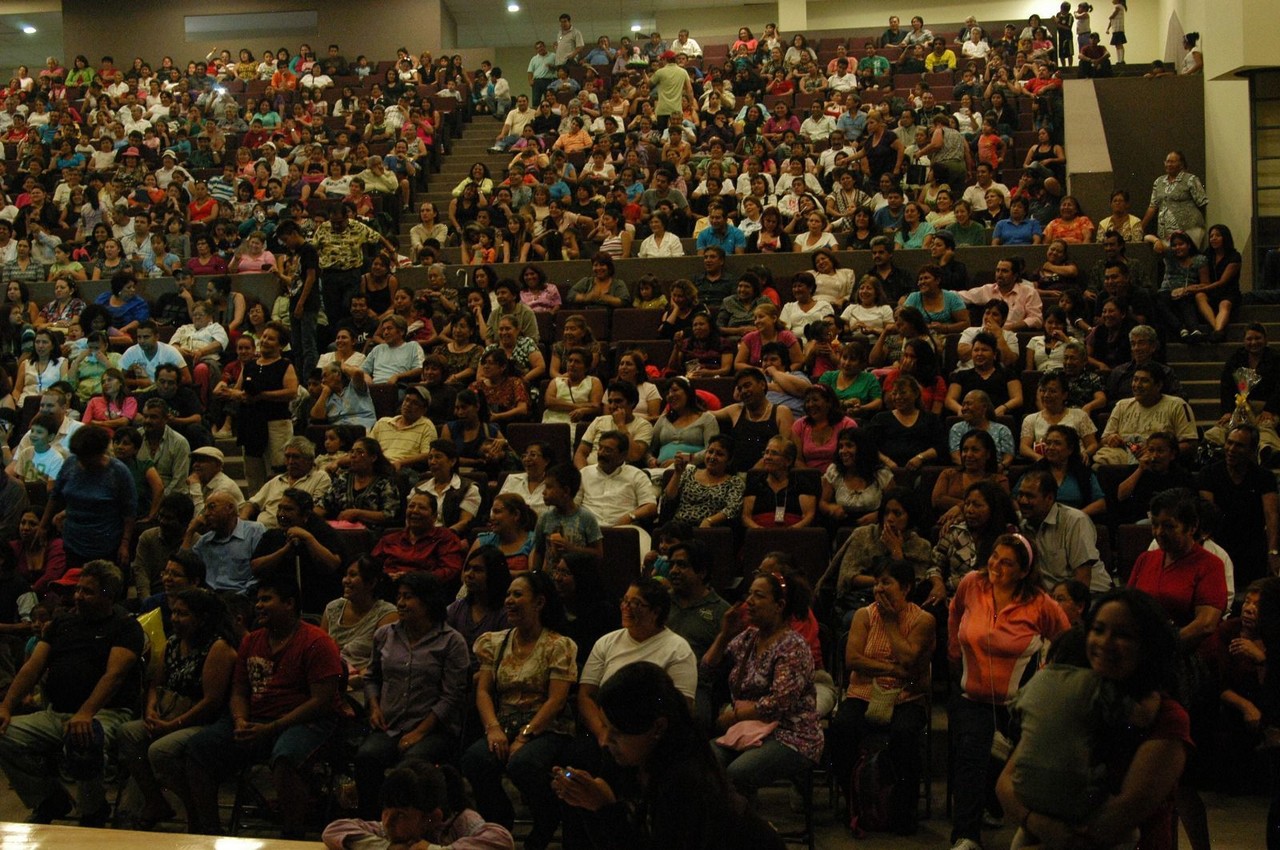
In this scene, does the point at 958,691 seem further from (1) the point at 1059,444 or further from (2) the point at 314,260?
(2) the point at 314,260

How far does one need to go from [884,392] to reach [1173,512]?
293 centimetres

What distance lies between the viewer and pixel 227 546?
6.65 metres

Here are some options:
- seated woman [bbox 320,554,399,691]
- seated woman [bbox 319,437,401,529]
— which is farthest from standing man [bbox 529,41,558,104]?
seated woman [bbox 320,554,399,691]

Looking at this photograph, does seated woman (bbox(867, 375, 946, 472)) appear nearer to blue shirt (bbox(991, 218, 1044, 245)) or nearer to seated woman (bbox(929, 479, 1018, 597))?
seated woman (bbox(929, 479, 1018, 597))

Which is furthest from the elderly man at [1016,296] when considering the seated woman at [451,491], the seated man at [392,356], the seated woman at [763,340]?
the seated woman at [451,491]

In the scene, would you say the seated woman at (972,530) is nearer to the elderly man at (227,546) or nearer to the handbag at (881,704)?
the handbag at (881,704)

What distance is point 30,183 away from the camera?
47.0 feet

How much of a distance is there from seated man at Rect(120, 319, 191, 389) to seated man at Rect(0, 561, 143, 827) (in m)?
4.11

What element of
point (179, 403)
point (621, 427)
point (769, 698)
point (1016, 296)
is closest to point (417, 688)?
point (769, 698)

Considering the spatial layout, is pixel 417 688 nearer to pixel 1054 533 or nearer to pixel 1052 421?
pixel 1054 533

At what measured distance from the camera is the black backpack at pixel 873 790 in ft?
16.1

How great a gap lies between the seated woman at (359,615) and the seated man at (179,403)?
10.6 feet

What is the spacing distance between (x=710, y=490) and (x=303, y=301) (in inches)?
182

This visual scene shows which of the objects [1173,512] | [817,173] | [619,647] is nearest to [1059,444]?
[1173,512]
